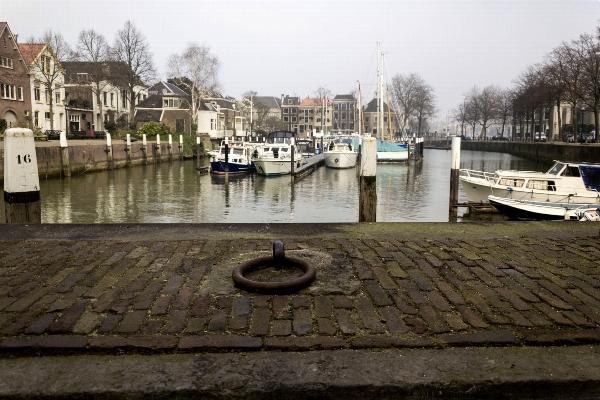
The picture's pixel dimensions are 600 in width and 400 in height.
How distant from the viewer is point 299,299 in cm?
405

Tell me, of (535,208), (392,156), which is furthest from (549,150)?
(535,208)

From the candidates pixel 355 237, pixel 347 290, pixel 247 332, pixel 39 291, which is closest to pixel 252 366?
pixel 247 332

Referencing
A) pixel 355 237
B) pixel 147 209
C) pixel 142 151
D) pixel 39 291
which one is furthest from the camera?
pixel 142 151

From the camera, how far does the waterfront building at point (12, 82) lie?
4991 cm

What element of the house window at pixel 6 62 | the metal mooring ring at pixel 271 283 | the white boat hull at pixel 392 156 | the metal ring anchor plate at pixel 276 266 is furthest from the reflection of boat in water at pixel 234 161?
the metal mooring ring at pixel 271 283

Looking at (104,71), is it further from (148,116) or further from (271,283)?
(271,283)

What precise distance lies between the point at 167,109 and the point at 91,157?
3569cm

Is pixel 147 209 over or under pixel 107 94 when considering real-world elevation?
under

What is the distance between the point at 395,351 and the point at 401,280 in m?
1.28

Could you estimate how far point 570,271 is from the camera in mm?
4918

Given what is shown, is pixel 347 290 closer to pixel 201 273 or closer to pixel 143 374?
pixel 201 273

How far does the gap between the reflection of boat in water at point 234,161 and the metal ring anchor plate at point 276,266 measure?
33.9 m

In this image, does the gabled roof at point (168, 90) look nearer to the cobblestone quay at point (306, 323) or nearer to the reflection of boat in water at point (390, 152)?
the reflection of boat in water at point (390, 152)

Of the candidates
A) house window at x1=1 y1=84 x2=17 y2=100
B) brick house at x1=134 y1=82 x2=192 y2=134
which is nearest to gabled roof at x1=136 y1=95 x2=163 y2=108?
brick house at x1=134 y1=82 x2=192 y2=134
